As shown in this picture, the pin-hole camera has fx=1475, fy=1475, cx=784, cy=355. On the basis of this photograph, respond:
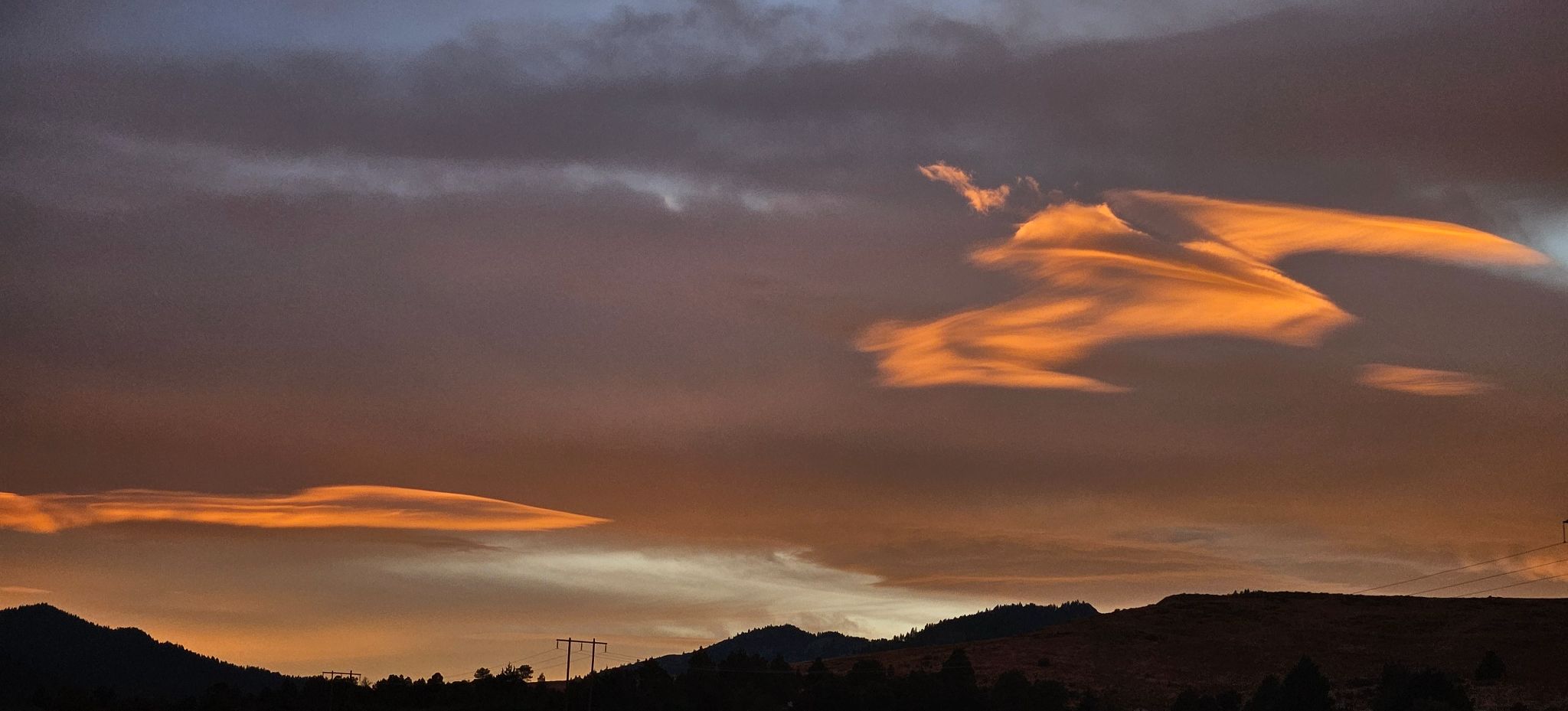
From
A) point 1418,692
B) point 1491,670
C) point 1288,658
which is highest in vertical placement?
point 1288,658

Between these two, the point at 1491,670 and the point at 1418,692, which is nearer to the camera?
the point at 1418,692

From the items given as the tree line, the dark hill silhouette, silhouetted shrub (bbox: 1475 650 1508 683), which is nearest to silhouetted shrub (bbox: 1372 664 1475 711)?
the tree line

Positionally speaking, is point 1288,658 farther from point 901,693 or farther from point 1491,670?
point 901,693

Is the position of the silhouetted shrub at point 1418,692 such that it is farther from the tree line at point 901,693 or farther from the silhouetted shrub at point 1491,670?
the silhouetted shrub at point 1491,670

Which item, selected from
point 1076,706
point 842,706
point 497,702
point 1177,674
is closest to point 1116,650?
point 1177,674

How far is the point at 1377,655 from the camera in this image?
185750 mm

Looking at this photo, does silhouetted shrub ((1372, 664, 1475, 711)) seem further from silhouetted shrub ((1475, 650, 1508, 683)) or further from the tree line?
silhouetted shrub ((1475, 650, 1508, 683))

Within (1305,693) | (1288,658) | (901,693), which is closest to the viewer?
(1305,693)

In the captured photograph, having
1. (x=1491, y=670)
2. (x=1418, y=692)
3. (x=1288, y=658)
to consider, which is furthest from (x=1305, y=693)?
(x=1288, y=658)

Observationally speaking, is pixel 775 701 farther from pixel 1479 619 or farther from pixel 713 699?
pixel 1479 619

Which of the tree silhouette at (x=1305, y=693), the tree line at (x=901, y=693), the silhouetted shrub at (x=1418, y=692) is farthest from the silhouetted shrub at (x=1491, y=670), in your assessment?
the tree silhouette at (x=1305, y=693)

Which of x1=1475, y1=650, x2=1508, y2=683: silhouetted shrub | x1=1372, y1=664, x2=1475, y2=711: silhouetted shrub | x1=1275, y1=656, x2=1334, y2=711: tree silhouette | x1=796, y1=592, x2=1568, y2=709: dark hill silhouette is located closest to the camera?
x1=1372, y1=664, x2=1475, y2=711: silhouetted shrub

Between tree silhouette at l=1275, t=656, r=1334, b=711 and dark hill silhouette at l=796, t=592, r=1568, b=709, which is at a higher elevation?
dark hill silhouette at l=796, t=592, r=1568, b=709

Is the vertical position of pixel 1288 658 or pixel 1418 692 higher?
pixel 1288 658
